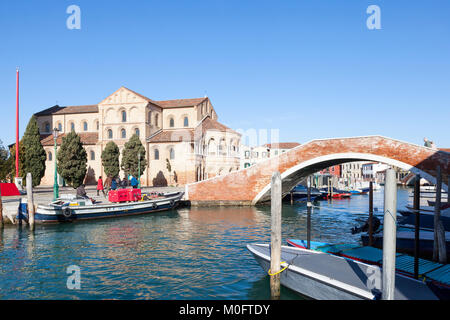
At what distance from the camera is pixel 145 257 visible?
1065 centimetres

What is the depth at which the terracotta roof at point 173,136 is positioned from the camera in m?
37.6

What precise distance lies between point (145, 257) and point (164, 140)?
27736mm

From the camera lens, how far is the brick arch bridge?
62.8 feet

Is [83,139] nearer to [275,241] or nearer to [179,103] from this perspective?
[179,103]

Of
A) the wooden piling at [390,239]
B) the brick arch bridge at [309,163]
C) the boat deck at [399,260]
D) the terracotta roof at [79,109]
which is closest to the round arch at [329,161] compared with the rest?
the brick arch bridge at [309,163]

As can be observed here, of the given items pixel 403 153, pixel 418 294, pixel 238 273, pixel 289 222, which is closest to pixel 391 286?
pixel 418 294

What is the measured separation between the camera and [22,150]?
2895cm

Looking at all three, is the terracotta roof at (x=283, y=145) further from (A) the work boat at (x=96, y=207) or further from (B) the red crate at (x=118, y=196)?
(B) the red crate at (x=118, y=196)

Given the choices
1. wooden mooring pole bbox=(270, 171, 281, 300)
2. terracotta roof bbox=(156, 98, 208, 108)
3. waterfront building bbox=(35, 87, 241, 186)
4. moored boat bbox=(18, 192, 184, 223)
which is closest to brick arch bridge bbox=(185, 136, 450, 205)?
moored boat bbox=(18, 192, 184, 223)

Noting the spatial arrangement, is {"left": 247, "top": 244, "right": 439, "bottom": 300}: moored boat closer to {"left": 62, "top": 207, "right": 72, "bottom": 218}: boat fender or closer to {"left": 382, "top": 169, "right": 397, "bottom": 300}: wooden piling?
{"left": 382, "top": 169, "right": 397, "bottom": 300}: wooden piling

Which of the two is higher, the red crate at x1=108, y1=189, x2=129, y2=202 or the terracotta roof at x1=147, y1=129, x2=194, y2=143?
the terracotta roof at x1=147, y1=129, x2=194, y2=143

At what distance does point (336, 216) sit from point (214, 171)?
17870mm

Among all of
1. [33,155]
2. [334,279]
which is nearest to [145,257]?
[334,279]

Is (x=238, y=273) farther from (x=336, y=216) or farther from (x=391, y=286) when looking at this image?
(x=336, y=216)
